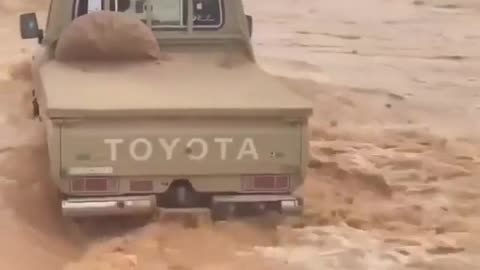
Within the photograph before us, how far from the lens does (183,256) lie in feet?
18.6

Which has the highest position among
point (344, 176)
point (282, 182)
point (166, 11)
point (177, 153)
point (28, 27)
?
point (166, 11)

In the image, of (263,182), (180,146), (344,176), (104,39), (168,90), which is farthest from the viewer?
(344,176)

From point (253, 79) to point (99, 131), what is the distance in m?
1.37

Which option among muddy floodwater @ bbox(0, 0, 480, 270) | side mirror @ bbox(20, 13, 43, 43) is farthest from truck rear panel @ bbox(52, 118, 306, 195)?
side mirror @ bbox(20, 13, 43, 43)

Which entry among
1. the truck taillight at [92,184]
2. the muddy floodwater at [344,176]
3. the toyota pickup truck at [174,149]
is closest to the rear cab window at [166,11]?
the muddy floodwater at [344,176]

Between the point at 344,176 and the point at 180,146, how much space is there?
1886 millimetres

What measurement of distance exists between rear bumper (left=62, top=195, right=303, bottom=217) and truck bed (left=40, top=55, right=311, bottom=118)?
478 mm

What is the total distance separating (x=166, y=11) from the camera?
7.54 meters

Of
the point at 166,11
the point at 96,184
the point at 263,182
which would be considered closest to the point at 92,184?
the point at 96,184

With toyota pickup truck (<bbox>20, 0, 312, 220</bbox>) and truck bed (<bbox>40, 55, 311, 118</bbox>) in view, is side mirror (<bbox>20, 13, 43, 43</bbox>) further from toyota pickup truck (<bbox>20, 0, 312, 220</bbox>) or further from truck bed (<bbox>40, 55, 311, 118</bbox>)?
toyota pickup truck (<bbox>20, 0, 312, 220</bbox>)

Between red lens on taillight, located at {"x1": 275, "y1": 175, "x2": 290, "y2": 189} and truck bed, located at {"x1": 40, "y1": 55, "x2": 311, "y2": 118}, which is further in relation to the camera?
red lens on taillight, located at {"x1": 275, "y1": 175, "x2": 290, "y2": 189}

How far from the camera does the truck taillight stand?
5863mm

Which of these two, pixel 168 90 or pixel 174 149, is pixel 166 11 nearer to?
pixel 168 90

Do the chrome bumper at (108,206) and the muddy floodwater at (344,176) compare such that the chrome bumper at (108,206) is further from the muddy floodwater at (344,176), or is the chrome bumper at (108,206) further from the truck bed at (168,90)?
the truck bed at (168,90)
